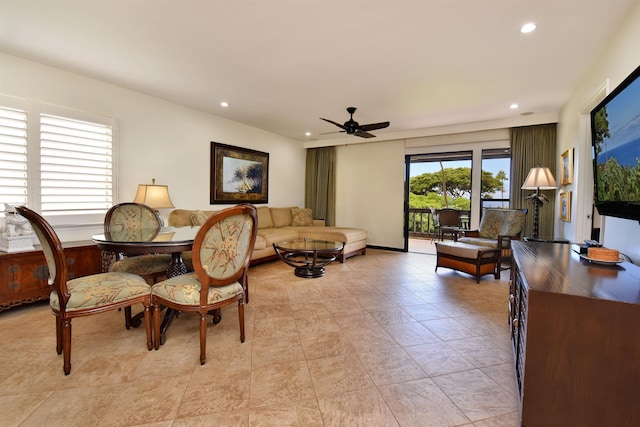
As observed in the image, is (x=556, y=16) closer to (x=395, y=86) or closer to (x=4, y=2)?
(x=395, y=86)

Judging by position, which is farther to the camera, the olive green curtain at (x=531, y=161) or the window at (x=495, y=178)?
the window at (x=495, y=178)

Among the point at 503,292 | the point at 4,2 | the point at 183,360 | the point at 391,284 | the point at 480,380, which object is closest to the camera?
the point at 480,380

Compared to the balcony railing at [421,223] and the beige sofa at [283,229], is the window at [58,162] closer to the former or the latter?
the beige sofa at [283,229]

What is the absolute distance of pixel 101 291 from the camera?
6.00ft

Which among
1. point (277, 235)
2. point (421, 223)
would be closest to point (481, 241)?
point (277, 235)

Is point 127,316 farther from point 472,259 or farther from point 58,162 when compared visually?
point 472,259

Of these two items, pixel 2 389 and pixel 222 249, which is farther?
pixel 222 249

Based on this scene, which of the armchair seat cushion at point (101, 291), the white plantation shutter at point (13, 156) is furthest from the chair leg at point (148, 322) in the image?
the white plantation shutter at point (13, 156)

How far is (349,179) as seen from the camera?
6.71 metres

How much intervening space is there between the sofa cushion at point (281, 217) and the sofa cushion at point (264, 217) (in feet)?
0.38

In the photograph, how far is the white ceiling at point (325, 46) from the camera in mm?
2109

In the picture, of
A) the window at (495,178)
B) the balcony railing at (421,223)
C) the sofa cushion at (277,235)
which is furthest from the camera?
the balcony railing at (421,223)

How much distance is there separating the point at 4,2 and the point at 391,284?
4315 millimetres

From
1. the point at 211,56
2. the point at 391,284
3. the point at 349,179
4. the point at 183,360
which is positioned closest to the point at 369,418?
the point at 183,360
